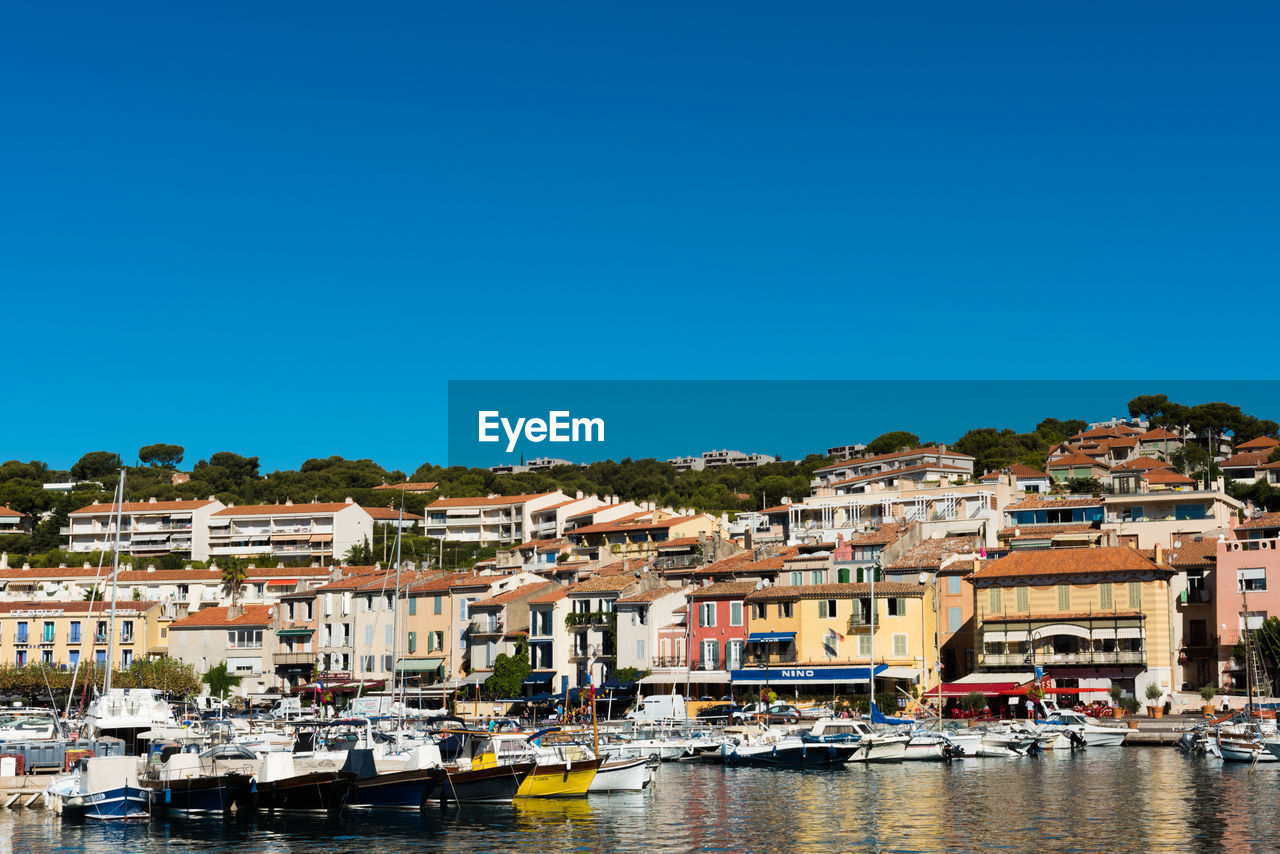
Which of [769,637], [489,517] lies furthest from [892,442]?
[769,637]

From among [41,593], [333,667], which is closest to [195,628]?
[333,667]

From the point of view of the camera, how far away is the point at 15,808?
5116cm

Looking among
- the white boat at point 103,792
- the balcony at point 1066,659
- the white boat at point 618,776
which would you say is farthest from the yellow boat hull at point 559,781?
the balcony at point 1066,659

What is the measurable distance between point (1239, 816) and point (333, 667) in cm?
7057

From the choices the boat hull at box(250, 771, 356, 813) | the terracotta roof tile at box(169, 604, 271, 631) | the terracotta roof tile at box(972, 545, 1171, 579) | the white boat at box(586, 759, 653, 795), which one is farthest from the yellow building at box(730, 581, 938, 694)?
the terracotta roof tile at box(169, 604, 271, 631)

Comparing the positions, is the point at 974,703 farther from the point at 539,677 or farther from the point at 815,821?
the point at 815,821

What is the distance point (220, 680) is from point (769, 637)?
41590 mm

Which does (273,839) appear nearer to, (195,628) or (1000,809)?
(1000,809)

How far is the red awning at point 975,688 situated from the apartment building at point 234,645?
49.8m

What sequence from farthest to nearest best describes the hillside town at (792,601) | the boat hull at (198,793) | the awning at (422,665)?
the awning at (422,665), the hillside town at (792,601), the boat hull at (198,793)

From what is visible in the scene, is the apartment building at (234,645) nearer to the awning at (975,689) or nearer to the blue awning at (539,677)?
the blue awning at (539,677)

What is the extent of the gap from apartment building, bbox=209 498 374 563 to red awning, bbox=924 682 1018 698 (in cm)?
9097

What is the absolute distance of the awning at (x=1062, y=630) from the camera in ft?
252

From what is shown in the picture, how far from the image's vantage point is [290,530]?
160500 millimetres
